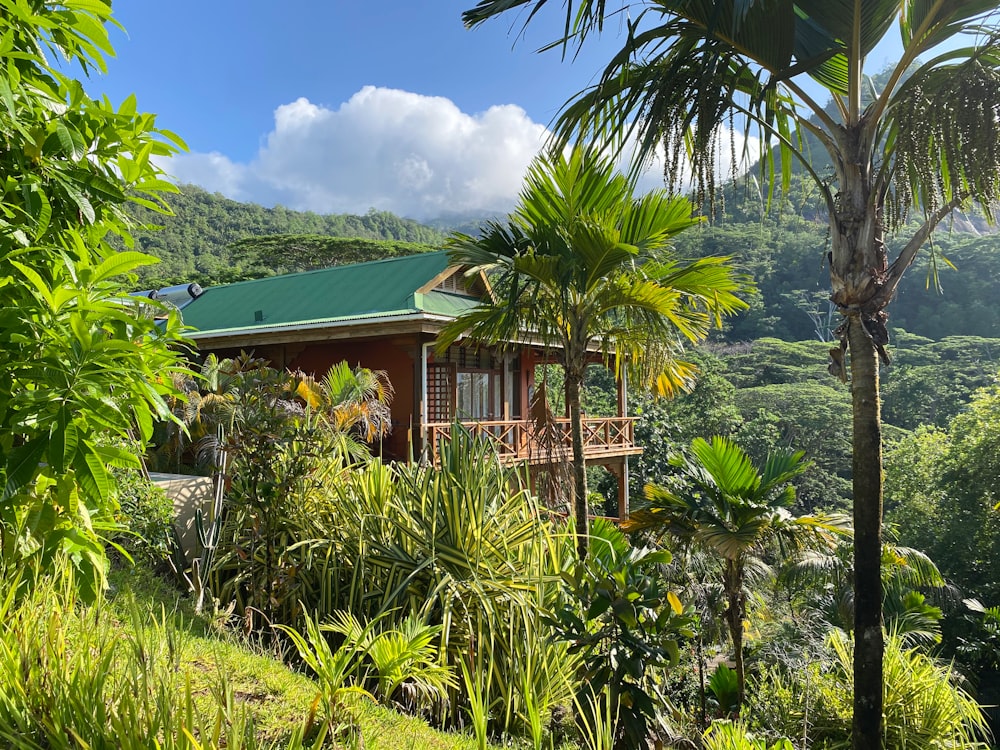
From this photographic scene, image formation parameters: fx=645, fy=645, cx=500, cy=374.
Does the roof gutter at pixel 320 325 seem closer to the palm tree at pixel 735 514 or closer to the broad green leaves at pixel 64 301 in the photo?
the palm tree at pixel 735 514

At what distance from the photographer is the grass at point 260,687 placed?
238cm

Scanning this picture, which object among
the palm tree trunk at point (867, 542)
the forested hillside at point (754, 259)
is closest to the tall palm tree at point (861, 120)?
the palm tree trunk at point (867, 542)

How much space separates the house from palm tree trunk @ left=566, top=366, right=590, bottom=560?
4295 millimetres

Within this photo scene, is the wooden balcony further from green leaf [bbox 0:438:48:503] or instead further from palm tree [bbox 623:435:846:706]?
green leaf [bbox 0:438:48:503]

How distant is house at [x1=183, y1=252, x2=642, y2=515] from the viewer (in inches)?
443

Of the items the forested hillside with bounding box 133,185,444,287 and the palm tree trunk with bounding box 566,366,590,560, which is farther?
the forested hillside with bounding box 133,185,444,287

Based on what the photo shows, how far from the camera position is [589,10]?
3.80 m

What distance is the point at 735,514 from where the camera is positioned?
7074mm

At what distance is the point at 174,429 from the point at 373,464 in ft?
19.2

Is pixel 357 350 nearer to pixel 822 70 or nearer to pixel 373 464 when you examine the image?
pixel 373 464

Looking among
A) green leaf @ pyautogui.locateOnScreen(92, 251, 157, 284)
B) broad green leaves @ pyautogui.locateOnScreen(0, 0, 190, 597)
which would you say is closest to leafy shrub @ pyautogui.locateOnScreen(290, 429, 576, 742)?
broad green leaves @ pyautogui.locateOnScreen(0, 0, 190, 597)

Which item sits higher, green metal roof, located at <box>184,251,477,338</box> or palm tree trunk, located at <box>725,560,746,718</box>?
green metal roof, located at <box>184,251,477,338</box>

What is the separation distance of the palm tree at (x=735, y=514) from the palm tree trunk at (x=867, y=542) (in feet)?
9.50

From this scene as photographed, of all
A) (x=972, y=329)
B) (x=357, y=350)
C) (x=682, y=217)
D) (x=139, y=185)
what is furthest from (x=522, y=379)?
(x=972, y=329)
